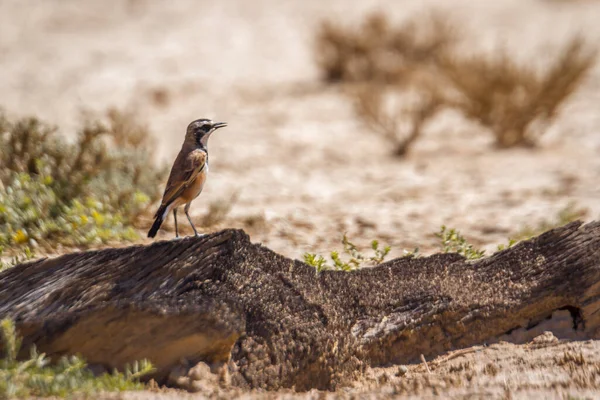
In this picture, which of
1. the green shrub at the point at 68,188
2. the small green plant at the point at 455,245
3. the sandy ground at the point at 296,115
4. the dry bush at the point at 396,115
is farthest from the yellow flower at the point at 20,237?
the dry bush at the point at 396,115

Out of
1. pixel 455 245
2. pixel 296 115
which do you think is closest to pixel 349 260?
pixel 455 245

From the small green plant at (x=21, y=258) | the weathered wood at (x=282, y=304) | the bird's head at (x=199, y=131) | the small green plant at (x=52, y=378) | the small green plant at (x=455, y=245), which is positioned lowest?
the small green plant at (x=52, y=378)

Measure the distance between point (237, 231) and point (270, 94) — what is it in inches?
307

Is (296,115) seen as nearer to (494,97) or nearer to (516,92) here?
(494,97)

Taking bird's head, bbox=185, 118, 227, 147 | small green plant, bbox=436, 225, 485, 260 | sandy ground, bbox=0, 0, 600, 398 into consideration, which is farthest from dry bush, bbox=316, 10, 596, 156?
bird's head, bbox=185, 118, 227, 147

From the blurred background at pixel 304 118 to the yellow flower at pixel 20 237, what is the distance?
0.03ft

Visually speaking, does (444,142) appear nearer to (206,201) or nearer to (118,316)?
(206,201)

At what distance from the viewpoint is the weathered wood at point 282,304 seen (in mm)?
2922

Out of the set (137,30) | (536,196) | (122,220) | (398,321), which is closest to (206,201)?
(122,220)

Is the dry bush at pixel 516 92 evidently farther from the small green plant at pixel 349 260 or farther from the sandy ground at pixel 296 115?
the small green plant at pixel 349 260

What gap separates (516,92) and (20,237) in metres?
6.03

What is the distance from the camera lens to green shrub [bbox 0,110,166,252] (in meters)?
4.65

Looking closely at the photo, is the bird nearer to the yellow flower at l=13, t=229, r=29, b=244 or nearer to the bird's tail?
the bird's tail

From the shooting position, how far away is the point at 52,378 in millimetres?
2584
